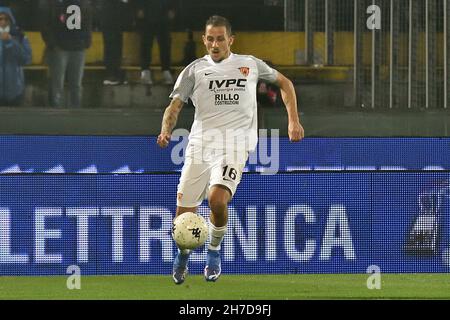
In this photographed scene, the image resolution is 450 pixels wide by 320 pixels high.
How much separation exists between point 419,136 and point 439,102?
1112 mm

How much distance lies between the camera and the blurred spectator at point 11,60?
1247cm

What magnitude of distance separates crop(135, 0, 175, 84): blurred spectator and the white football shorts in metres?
3.35

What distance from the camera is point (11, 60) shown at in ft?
41.0

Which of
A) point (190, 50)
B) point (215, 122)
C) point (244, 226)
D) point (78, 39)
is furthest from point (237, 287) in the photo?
point (78, 39)

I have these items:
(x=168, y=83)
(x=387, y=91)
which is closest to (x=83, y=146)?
(x=168, y=83)

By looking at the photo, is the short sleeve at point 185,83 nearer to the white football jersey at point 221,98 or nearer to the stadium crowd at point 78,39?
the white football jersey at point 221,98

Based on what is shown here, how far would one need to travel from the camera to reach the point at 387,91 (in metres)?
12.8

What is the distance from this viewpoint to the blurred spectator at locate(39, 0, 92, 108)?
12648 millimetres

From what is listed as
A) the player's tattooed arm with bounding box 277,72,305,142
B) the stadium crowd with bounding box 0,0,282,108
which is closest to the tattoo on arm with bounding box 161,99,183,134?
the player's tattooed arm with bounding box 277,72,305,142

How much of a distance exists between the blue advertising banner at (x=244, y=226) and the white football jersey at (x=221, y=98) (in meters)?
1.00

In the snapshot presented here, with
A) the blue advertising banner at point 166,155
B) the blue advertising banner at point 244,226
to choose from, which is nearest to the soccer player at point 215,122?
the blue advertising banner at point 244,226

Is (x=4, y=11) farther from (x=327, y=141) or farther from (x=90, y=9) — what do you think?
(x=327, y=141)

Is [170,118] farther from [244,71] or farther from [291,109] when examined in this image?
[291,109]

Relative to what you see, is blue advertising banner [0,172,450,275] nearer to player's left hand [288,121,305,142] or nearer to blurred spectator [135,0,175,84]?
player's left hand [288,121,305,142]
